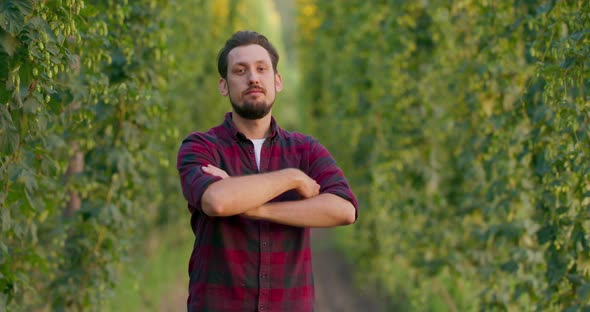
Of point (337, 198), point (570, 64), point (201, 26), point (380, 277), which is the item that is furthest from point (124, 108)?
point (201, 26)

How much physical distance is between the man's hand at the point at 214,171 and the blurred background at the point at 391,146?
712 millimetres

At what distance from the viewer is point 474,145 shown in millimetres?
5527

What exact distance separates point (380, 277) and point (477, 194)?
376 cm

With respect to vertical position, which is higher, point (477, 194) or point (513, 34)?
point (513, 34)

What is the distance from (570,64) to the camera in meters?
3.25

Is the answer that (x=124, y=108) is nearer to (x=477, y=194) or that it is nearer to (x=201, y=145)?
(x=201, y=145)

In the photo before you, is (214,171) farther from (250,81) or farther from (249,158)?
(250,81)

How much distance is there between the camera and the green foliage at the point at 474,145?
144 inches

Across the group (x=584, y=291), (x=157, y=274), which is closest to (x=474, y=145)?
(x=584, y=291)

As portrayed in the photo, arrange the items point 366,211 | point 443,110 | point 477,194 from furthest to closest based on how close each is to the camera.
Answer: point 366,211 → point 443,110 → point 477,194

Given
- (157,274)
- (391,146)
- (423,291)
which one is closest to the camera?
(423,291)

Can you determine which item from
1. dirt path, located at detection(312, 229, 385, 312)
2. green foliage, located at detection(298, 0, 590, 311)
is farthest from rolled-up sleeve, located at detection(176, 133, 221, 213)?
dirt path, located at detection(312, 229, 385, 312)

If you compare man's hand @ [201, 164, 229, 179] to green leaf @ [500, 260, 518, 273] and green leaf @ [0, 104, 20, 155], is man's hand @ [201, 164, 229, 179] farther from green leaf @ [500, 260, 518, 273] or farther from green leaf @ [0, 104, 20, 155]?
green leaf @ [500, 260, 518, 273]

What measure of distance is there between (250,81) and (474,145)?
3136 mm
